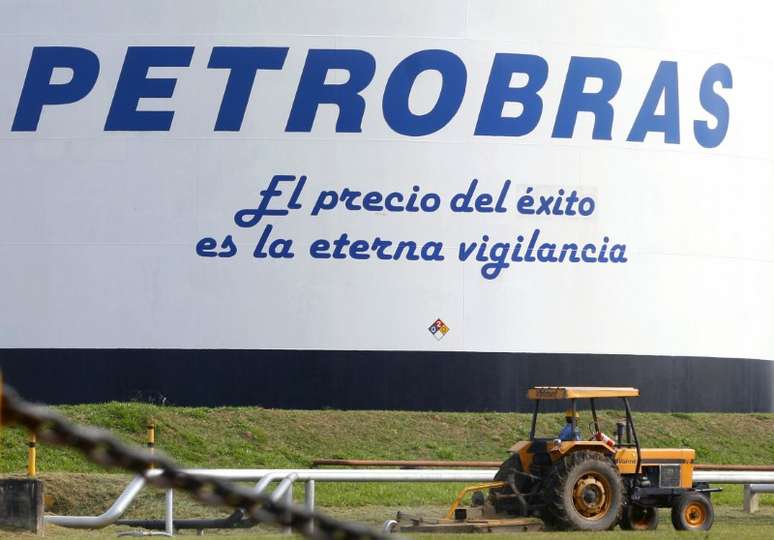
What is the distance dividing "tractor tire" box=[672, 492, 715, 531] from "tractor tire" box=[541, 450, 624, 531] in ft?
3.17

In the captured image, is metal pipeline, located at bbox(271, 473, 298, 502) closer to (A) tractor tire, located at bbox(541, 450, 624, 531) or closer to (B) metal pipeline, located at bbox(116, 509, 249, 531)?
(B) metal pipeline, located at bbox(116, 509, 249, 531)

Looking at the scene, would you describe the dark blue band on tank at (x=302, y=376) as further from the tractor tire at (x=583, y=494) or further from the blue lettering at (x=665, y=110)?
the tractor tire at (x=583, y=494)

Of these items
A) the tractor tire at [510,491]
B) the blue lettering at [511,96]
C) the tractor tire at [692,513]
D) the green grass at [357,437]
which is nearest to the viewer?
the tractor tire at [510,491]

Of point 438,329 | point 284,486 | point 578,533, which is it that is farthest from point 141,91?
point 578,533

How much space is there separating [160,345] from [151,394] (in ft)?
3.13

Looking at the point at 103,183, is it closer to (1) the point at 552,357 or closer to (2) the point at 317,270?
(2) the point at 317,270

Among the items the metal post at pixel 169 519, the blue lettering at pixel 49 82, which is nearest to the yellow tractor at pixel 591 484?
the metal post at pixel 169 519

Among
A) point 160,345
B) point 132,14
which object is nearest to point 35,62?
point 132,14

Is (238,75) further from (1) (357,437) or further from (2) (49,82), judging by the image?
(1) (357,437)

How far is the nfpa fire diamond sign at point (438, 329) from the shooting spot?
29.0m

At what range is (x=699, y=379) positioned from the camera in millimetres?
31078

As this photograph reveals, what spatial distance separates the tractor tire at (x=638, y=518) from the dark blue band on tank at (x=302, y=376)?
11.4 m

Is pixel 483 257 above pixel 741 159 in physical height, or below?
below

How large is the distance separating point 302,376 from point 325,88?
527cm
